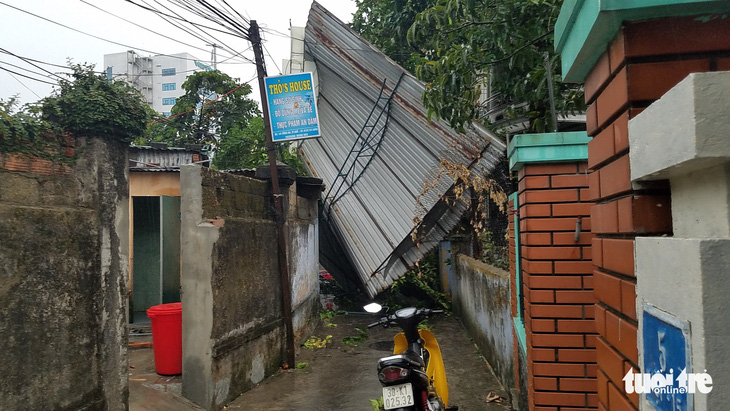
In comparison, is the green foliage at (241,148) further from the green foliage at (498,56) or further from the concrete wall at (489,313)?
the green foliage at (498,56)

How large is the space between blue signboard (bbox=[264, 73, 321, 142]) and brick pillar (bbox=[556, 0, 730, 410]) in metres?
5.73

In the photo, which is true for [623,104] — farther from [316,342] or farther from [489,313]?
[316,342]

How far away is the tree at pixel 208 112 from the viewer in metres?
17.5

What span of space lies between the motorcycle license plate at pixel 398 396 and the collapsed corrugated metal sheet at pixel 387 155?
13.0ft

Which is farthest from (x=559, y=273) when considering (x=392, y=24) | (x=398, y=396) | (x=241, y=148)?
(x=241, y=148)

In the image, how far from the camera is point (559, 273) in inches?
109

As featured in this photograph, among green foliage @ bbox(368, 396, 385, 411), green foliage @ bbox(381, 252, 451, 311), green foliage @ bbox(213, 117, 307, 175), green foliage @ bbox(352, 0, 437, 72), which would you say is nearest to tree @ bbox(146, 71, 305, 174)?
green foliage @ bbox(213, 117, 307, 175)

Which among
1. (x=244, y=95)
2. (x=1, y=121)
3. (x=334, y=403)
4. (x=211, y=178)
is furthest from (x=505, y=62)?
(x=244, y=95)

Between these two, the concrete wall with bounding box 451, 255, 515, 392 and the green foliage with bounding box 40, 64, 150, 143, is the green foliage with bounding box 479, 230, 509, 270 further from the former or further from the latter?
the green foliage with bounding box 40, 64, 150, 143

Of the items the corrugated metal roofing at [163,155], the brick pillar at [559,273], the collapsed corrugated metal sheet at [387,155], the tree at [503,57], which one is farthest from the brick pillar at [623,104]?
the corrugated metal roofing at [163,155]

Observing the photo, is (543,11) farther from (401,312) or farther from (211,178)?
(211,178)

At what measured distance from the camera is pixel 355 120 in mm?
8961

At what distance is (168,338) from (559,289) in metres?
4.16

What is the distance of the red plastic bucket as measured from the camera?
5070mm
